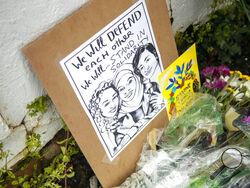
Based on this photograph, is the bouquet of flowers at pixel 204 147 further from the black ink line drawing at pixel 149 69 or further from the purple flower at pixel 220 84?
the black ink line drawing at pixel 149 69

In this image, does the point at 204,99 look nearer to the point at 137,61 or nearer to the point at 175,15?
the point at 137,61

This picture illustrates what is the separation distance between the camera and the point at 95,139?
1.03 metres

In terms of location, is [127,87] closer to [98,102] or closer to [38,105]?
[98,102]

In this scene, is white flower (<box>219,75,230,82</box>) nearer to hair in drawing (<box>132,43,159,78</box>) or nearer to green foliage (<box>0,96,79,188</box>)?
hair in drawing (<box>132,43,159,78</box>)

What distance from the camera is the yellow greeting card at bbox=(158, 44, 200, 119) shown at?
1.19m

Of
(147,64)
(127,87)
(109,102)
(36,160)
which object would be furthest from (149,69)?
(36,160)

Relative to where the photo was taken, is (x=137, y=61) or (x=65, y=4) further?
(x=137, y=61)

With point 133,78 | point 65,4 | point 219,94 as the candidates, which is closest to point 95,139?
point 133,78

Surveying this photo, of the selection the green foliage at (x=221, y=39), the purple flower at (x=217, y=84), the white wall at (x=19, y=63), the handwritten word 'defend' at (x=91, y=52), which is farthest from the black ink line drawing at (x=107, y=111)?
the green foliage at (x=221, y=39)

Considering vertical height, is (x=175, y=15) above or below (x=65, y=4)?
below

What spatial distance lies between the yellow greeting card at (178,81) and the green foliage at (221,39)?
15.6 inches

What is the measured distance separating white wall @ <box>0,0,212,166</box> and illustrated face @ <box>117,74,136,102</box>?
31 centimetres

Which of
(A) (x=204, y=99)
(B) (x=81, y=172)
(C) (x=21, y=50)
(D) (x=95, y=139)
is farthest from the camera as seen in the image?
(B) (x=81, y=172)

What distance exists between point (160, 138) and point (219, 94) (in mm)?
356
